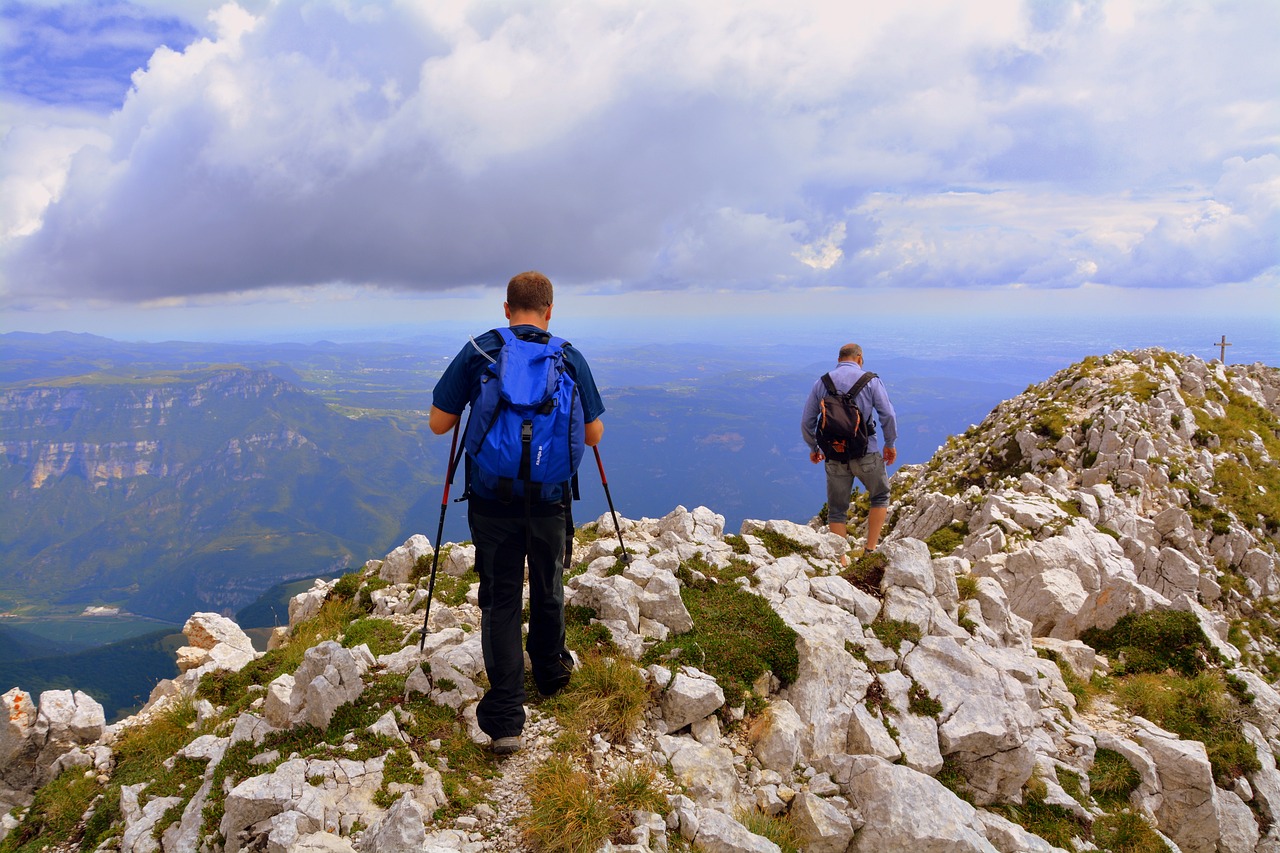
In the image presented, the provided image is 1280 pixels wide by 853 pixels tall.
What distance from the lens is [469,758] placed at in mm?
7492

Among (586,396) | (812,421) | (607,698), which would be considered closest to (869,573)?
(812,421)

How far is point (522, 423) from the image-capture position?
702 centimetres

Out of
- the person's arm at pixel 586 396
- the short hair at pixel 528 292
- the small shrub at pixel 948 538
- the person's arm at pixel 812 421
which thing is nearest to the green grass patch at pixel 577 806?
the person's arm at pixel 586 396

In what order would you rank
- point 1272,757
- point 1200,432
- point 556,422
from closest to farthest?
1. point 556,422
2. point 1272,757
3. point 1200,432

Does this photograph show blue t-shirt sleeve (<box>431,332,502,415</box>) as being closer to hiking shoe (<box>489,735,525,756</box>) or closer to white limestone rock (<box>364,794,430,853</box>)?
hiking shoe (<box>489,735,525,756</box>)

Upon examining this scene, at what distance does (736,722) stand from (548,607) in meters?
3.18

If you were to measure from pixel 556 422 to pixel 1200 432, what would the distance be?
1192 inches

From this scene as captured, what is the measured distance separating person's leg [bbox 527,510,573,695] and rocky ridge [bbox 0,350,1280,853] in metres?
0.66


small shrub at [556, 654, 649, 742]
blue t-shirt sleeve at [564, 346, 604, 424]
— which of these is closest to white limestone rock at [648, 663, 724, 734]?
small shrub at [556, 654, 649, 742]

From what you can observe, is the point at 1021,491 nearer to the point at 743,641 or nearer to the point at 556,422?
the point at 743,641

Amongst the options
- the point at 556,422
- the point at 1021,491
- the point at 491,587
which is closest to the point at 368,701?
the point at 491,587

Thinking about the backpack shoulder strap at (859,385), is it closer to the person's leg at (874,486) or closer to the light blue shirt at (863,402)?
the light blue shirt at (863,402)

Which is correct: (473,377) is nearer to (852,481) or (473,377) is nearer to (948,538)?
(852,481)

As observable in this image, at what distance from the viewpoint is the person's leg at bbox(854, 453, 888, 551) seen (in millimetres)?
15344
